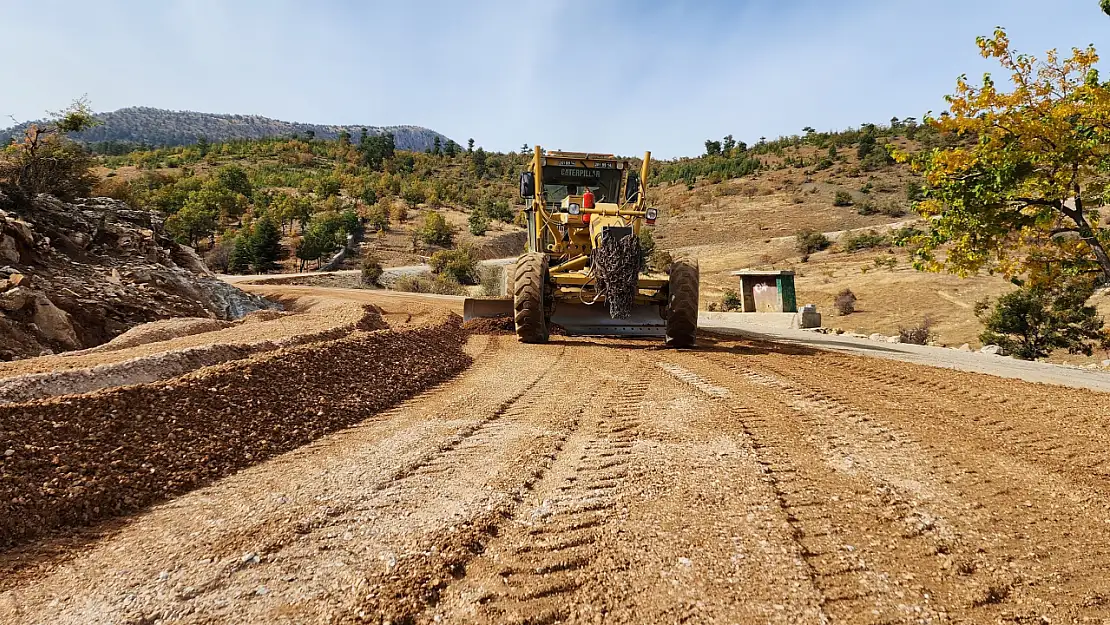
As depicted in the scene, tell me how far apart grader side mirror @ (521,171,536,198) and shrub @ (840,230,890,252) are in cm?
2647

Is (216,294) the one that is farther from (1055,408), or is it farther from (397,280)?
(397,280)

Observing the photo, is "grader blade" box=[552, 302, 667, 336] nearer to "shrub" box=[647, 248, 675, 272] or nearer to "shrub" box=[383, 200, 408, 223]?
"shrub" box=[647, 248, 675, 272]

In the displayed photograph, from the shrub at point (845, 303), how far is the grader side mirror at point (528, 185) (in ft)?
52.7

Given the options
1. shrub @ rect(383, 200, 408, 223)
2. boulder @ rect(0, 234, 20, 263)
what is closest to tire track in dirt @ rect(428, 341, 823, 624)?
boulder @ rect(0, 234, 20, 263)

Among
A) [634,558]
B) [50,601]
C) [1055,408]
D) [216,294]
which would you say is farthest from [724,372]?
[216,294]

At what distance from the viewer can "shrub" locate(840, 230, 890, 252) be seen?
30.5 metres

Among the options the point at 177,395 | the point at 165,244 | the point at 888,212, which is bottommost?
the point at 177,395

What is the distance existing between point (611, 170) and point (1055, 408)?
737cm

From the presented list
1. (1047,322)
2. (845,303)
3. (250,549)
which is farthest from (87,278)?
(845,303)

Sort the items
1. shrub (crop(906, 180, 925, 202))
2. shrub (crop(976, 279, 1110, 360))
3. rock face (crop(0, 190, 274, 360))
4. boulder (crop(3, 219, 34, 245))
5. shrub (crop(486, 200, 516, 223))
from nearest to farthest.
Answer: rock face (crop(0, 190, 274, 360))
boulder (crop(3, 219, 34, 245))
shrub (crop(976, 279, 1110, 360))
shrub (crop(906, 180, 925, 202))
shrub (crop(486, 200, 516, 223))

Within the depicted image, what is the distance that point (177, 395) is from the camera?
3758 millimetres

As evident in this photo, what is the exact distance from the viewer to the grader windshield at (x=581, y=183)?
1051 cm

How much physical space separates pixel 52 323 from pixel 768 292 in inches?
720

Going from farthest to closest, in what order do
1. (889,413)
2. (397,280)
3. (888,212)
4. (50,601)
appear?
(888,212), (397,280), (889,413), (50,601)
